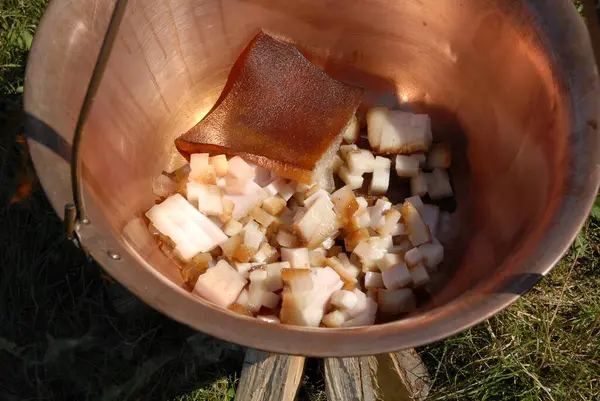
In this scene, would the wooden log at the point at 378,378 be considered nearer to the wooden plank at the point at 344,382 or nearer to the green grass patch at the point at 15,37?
the wooden plank at the point at 344,382

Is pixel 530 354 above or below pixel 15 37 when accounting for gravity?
below

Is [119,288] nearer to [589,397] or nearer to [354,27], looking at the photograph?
[354,27]

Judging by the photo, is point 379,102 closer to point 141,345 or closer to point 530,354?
point 530,354

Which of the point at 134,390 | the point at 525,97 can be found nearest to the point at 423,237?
the point at 525,97

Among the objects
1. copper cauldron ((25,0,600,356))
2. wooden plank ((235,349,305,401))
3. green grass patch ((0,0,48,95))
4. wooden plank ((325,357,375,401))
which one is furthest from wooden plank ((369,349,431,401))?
green grass patch ((0,0,48,95))

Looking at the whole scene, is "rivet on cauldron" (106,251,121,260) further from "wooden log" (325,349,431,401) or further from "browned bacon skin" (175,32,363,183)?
"wooden log" (325,349,431,401)

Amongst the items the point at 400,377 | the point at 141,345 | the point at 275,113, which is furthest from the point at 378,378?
the point at 275,113

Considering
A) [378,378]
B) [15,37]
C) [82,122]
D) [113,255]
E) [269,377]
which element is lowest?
[378,378]
